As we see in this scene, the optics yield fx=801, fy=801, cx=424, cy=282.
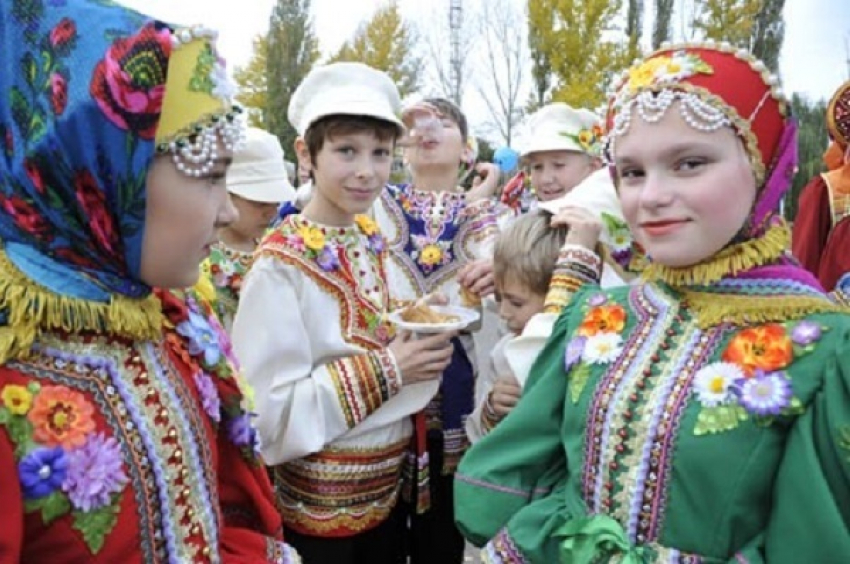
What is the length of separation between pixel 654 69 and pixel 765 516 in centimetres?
83

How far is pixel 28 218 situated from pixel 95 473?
41 cm

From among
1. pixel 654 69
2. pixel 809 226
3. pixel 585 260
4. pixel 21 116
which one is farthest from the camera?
pixel 809 226

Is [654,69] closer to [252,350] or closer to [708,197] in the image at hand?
[708,197]

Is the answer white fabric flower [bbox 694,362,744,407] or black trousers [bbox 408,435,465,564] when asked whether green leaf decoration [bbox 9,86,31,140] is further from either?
black trousers [bbox 408,435,465,564]

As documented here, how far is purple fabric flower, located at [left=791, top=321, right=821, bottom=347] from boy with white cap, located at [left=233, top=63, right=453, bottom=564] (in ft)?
3.85

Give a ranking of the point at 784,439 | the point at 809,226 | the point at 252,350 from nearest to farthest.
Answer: the point at 784,439 → the point at 252,350 → the point at 809,226

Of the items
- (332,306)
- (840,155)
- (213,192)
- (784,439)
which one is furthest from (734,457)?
(840,155)

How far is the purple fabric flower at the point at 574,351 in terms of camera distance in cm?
163

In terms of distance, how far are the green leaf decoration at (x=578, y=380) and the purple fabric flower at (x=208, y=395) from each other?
70 cm

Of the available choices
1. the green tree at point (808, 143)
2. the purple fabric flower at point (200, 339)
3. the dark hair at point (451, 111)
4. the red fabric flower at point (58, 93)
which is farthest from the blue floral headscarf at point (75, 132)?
the green tree at point (808, 143)

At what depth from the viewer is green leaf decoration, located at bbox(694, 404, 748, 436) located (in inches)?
54.5

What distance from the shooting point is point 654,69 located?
1506 mm

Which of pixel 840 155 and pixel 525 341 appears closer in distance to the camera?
pixel 525 341

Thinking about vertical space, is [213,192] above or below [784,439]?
above
